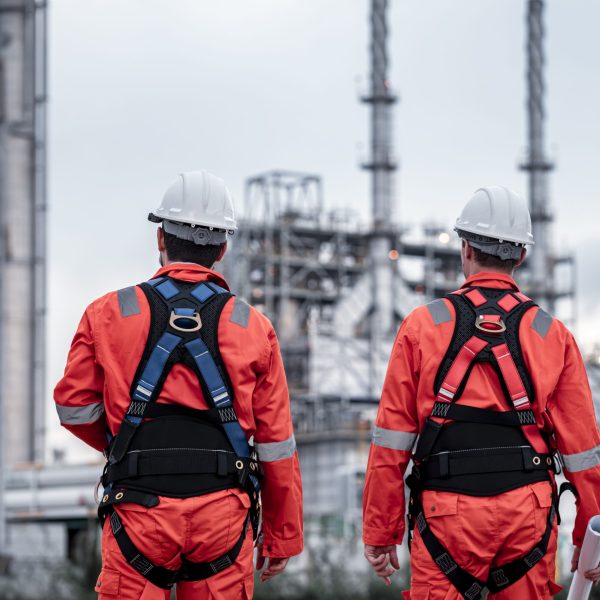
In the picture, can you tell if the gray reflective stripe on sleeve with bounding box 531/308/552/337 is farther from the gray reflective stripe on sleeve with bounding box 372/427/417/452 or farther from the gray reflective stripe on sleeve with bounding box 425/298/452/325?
the gray reflective stripe on sleeve with bounding box 372/427/417/452

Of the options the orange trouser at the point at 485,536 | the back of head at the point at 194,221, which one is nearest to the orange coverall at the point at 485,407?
the orange trouser at the point at 485,536

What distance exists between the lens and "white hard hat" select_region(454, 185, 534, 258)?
21.2 ft

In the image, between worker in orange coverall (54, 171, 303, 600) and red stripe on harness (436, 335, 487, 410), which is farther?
red stripe on harness (436, 335, 487, 410)

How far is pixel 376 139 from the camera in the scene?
59.8 meters

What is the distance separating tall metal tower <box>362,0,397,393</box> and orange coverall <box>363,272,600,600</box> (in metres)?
52.4

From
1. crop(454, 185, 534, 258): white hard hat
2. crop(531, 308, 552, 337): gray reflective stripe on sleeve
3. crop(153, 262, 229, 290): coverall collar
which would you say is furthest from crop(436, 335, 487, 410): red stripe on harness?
crop(153, 262, 229, 290): coverall collar

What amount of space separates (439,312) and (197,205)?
43.1 inches

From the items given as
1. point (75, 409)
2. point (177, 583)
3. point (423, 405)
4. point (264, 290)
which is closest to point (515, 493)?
point (423, 405)

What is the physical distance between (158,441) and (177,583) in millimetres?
549

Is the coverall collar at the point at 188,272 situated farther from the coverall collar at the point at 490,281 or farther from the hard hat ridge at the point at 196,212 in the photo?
the coverall collar at the point at 490,281

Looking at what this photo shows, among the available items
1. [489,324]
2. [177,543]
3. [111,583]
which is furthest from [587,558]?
[111,583]

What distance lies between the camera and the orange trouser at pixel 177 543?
560 cm

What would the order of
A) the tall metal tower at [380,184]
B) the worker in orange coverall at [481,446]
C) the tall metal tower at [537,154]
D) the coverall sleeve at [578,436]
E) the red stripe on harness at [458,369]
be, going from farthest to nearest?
the tall metal tower at [537,154]
the tall metal tower at [380,184]
the coverall sleeve at [578,436]
the red stripe on harness at [458,369]
the worker in orange coverall at [481,446]

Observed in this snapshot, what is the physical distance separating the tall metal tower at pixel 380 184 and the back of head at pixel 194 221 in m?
52.6
